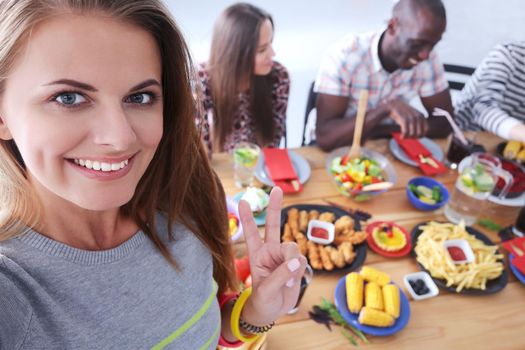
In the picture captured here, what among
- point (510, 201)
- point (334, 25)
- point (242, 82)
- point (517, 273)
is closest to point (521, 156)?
point (510, 201)

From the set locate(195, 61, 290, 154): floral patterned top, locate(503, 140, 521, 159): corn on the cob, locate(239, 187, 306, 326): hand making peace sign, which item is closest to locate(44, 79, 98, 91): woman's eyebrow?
locate(239, 187, 306, 326): hand making peace sign

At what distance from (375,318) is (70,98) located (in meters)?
0.97

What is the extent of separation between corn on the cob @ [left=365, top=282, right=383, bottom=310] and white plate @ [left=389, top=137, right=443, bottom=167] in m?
0.81

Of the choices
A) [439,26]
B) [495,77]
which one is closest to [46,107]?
[439,26]

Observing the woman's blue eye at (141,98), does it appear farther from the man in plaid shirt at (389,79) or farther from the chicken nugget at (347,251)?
the man in plaid shirt at (389,79)

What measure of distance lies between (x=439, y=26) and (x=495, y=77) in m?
0.64

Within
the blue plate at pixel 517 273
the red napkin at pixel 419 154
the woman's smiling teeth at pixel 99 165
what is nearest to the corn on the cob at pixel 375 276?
the blue plate at pixel 517 273

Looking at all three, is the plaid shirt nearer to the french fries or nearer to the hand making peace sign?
the french fries

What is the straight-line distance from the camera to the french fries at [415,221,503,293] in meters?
1.30

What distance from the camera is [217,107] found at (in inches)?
77.7

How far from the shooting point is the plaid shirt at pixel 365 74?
212cm

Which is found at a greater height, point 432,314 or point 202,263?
point 202,263

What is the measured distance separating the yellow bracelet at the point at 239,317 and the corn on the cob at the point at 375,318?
0.33m

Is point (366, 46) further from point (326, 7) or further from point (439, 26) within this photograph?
point (326, 7)
